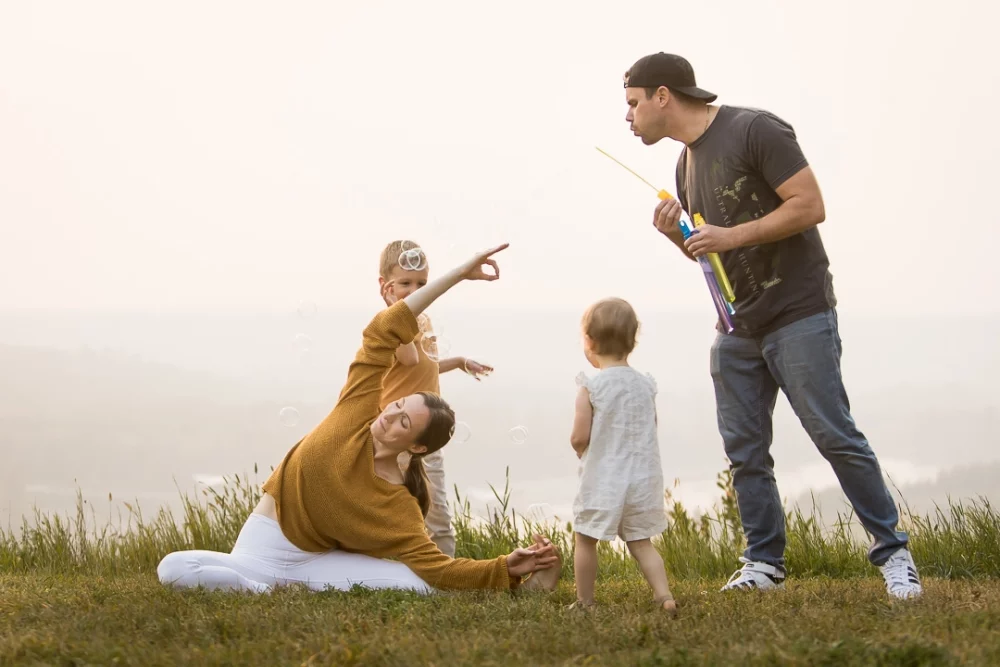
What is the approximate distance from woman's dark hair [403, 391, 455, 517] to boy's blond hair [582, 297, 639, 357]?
95 centimetres

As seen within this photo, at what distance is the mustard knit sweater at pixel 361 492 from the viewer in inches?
198

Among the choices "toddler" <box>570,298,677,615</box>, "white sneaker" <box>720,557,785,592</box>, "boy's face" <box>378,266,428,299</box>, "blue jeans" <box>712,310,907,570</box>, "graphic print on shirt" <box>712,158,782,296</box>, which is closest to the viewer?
"toddler" <box>570,298,677,615</box>

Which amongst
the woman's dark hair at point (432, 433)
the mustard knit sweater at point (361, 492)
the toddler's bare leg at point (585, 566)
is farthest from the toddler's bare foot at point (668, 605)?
the woman's dark hair at point (432, 433)

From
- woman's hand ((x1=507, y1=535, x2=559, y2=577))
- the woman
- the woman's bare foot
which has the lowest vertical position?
the woman's bare foot

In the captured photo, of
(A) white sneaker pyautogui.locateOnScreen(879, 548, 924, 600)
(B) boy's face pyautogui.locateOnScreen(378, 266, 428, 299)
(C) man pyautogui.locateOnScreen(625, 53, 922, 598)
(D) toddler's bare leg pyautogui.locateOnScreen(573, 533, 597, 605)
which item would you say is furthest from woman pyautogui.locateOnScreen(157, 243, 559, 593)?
(A) white sneaker pyautogui.locateOnScreen(879, 548, 924, 600)

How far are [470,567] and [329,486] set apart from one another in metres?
0.81

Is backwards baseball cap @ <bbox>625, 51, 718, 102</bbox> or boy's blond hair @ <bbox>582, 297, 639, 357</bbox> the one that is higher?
backwards baseball cap @ <bbox>625, 51, 718, 102</bbox>

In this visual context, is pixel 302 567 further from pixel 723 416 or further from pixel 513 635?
pixel 723 416

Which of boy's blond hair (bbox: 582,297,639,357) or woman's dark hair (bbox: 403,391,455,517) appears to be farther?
woman's dark hair (bbox: 403,391,455,517)

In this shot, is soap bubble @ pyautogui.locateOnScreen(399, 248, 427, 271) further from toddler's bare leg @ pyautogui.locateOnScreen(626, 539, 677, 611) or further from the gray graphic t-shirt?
toddler's bare leg @ pyautogui.locateOnScreen(626, 539, 677, 611)

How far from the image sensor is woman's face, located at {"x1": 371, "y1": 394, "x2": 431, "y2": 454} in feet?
16.6

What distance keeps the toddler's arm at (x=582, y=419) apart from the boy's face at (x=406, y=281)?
51.0 inches

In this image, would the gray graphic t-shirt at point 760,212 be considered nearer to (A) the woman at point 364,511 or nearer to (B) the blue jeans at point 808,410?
(B) the blue jeans at point 808,410

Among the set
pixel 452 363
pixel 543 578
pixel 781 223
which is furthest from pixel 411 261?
pixel 781 223
